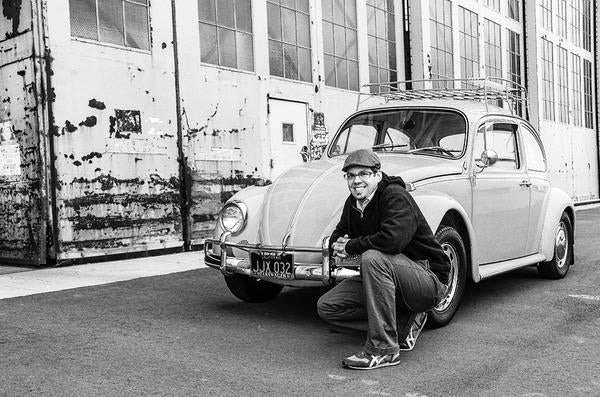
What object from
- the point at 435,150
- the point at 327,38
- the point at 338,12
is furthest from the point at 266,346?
the point at 338,12

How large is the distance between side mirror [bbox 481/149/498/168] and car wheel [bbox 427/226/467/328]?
0.95 metres

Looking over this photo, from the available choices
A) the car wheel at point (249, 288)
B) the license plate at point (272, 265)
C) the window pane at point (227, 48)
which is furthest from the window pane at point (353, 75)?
the license plate at point (272, 265)

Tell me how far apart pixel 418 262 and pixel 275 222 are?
1.24 m

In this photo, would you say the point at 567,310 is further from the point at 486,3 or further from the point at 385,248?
the point at 486,3

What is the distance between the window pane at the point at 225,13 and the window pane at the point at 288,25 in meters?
1.35

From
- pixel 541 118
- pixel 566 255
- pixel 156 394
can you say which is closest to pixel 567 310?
pixel 566 255

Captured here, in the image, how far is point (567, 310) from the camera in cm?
538

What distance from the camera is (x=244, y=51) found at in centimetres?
1146

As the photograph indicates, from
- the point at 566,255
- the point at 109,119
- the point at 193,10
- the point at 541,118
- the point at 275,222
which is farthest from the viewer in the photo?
the point at 541,118

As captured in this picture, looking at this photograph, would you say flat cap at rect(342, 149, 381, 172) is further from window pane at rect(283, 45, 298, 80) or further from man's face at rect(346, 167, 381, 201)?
window pane at rect(283, 45, 298, 80)

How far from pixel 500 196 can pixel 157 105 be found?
570 centimetres

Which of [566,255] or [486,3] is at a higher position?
[486,3]

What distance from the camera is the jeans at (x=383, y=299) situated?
12.7 feet

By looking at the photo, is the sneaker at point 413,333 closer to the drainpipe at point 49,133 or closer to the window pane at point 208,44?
the drainpipe at point 49,133
